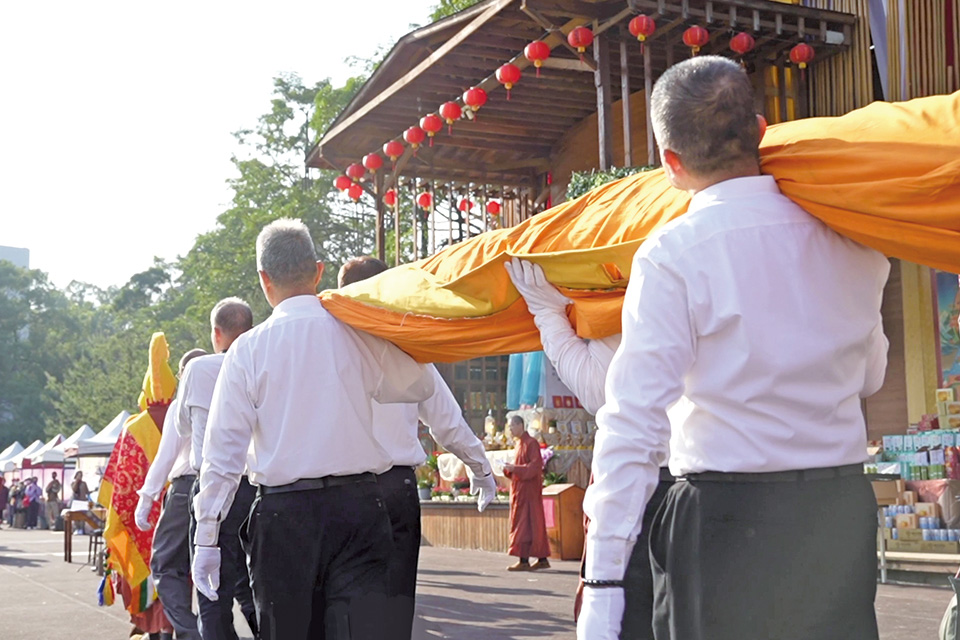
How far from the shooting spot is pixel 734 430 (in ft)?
7.18

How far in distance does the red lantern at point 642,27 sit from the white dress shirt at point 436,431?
303 inches

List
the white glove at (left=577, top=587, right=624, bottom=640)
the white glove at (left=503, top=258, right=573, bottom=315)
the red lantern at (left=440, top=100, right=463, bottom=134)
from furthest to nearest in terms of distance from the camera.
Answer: the red lantern at (left=440, top=100, right=463, bottom=134) < the white glove at (left=503, top=258, right=573, bottom=315) < the white glove at (left=577, top=587, right=624, bottom=640)

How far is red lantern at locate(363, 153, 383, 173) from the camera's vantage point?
1730 centimetres

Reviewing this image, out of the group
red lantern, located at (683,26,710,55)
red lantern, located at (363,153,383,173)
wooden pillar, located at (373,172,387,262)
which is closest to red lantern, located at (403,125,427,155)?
red lantern, located at (363,153,383,173)

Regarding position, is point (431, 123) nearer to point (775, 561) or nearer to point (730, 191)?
point (730, 191)

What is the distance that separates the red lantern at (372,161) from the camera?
1730 cm

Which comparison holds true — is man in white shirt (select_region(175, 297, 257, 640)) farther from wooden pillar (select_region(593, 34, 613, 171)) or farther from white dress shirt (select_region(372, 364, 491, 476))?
wooden pillar (select_region(593, 34, 613, 171))

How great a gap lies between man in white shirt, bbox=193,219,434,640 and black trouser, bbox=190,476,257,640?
1690mm

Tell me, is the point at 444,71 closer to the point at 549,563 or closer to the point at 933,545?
the point at 549,563

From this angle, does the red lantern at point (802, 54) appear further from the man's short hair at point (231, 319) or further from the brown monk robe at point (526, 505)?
the man's short hair at point (231, 319)

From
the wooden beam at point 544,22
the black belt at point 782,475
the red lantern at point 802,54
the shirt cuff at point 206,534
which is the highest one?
the wooden beam at point 544,22

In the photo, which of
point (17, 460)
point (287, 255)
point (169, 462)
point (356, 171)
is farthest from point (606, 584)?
point (17, 460)

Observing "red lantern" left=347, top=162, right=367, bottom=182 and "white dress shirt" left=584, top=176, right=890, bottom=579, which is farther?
"red lantern" left=347, top=162, right=367, bottom=182

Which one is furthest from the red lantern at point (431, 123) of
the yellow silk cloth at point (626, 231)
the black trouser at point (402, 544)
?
the yellow silk cloth at point (626, 231)
